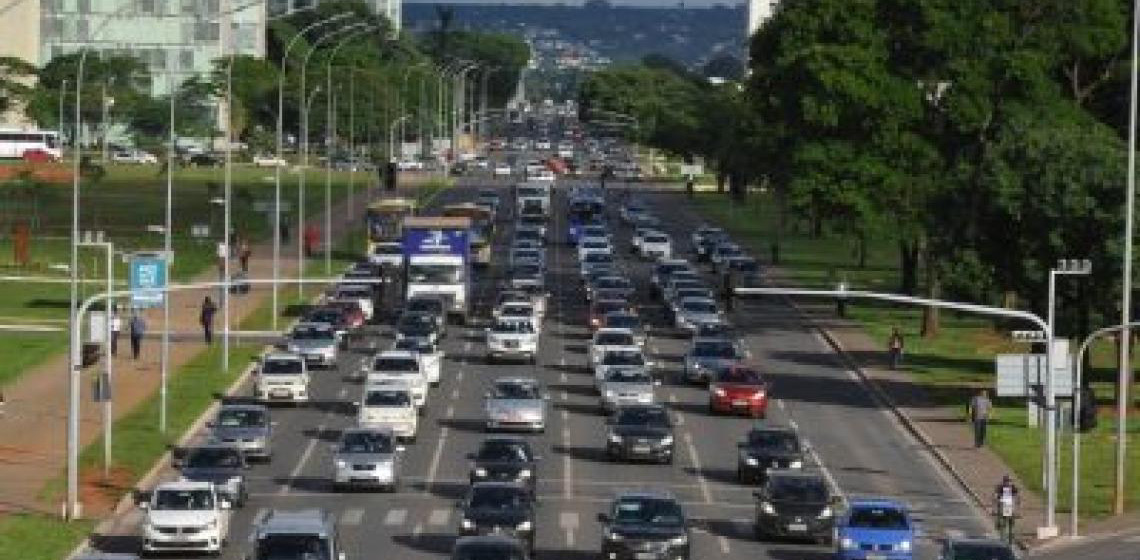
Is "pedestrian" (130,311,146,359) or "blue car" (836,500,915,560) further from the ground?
"pedestrian" (130,311,146,359)

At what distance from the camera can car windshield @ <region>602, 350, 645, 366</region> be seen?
91062mm

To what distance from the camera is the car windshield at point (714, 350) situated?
95625 millimetres

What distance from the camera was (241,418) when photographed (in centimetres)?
7419

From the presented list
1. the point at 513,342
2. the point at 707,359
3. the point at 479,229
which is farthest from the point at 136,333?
the point at 479,229

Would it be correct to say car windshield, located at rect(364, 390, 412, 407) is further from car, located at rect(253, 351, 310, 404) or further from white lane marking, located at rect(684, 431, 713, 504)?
white lane marking, located at rect(684, 431, 713, 504)

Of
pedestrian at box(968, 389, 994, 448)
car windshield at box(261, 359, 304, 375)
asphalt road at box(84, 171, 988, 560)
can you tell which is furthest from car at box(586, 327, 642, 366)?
pedestrian at box(968, 389, 994, 448)

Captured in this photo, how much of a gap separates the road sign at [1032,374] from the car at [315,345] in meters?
31.9

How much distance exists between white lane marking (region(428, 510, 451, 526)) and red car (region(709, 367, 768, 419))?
22.2 m

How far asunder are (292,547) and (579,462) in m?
23.6

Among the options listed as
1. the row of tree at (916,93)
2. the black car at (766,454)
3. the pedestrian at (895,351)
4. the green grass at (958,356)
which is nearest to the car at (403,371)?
the black car at (766,454)

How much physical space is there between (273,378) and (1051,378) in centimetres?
2672

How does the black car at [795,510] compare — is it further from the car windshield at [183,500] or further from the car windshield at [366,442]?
the car windshield at [183,500]

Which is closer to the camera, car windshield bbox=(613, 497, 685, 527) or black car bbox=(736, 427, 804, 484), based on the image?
car windshield bbox=(613, 497, 685, 527)

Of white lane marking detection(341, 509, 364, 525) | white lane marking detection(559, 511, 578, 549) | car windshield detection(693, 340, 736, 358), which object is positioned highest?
car windshield detection(693, 340, 736, 358)
